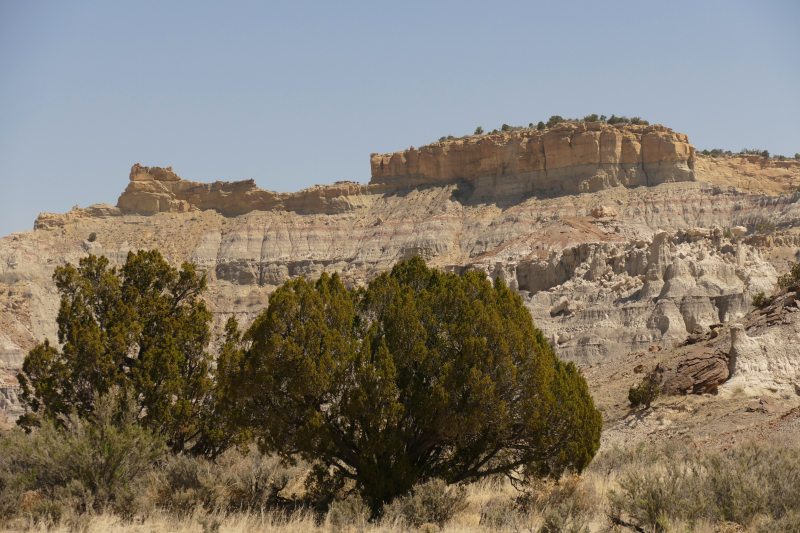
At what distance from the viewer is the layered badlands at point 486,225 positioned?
5728cm

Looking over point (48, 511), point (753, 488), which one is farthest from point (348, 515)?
point (753, 488)

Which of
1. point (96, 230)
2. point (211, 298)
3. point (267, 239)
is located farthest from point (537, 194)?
point (96, 230)

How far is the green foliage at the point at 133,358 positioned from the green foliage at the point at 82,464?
1.89m

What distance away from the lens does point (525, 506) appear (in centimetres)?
1271

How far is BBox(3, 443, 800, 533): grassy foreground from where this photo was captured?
33.7 feet

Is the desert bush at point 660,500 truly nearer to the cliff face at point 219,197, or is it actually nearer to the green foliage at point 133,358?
the green foliage at point 133,358

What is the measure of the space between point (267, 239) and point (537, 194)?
40.0 metres

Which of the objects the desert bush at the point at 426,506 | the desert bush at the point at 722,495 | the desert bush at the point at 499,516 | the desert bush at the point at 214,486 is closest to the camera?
the desert bush at the point at 722,495

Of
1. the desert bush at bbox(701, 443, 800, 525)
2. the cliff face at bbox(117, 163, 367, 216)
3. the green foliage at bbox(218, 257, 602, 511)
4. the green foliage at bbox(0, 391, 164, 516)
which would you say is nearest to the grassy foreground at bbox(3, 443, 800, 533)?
the desert bush at bbox(701, 443, 800, 525)

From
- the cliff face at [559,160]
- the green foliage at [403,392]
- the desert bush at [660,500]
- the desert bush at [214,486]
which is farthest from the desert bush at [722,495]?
the cliff face at [559,160]

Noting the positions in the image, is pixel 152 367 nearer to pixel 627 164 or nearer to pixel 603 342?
pixel 603 342

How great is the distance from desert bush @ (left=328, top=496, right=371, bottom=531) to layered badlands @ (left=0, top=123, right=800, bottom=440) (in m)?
40.1

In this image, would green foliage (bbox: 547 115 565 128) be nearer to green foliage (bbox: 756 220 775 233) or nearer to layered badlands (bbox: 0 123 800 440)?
layered badlands (bbox: 0 123 800 440)

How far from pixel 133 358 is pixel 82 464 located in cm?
471
